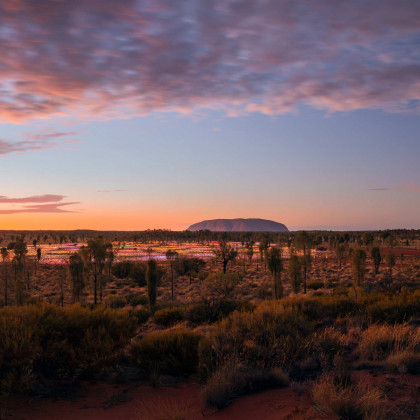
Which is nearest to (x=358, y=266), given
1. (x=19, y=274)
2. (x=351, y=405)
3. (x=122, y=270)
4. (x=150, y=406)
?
(x=351, y=405)

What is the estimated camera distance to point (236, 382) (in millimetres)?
6457

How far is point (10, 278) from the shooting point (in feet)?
132

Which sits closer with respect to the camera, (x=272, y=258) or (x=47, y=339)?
(x=47, y=339)

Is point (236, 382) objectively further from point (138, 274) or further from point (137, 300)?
point (138, 274)

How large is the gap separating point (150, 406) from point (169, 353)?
2.29 metres

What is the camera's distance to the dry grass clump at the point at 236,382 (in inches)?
238

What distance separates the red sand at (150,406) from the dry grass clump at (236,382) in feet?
0.55

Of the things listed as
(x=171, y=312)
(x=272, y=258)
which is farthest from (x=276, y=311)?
(x=272, y=258)

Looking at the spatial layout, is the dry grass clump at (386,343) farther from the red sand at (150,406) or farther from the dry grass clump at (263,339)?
the red sand at (150,406)

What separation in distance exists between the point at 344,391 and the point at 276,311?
3894mm

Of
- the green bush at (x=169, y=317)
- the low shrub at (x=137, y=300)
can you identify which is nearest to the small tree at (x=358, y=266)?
the low shrub at (x=137, y=300)

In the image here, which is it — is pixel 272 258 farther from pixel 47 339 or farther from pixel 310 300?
pixel 47 339

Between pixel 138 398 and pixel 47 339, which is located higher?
pixel 47 339

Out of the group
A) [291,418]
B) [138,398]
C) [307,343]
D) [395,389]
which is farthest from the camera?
[307,343]
